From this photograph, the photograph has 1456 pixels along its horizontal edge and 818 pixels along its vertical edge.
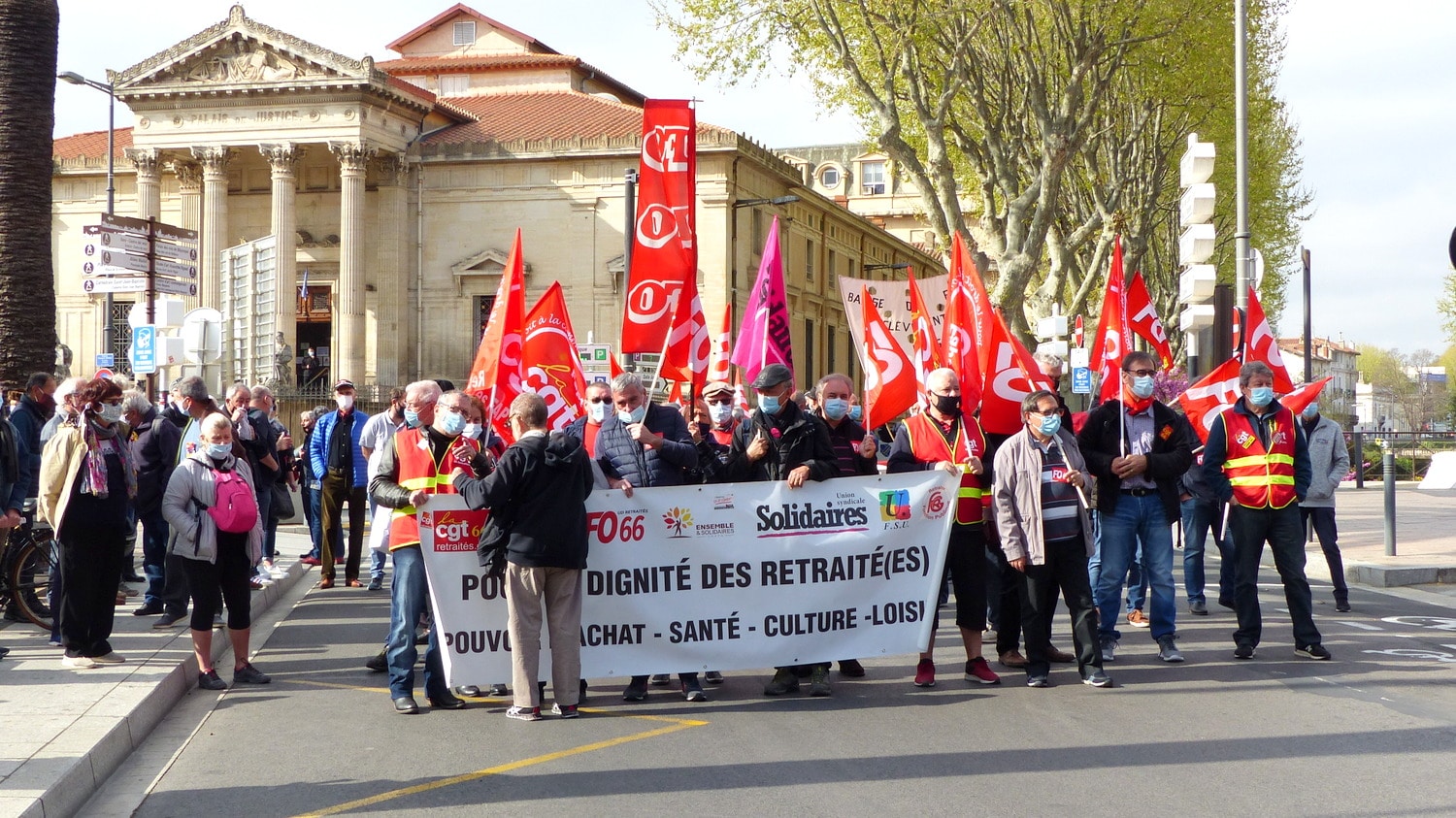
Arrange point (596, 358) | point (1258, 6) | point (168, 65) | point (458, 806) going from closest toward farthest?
point (458, 806) → point (596, 358) → point (1258, 6) → point (168, 65)

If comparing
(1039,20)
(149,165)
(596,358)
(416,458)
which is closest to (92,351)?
(149,165)

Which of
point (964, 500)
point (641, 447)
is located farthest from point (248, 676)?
point (964, 500)

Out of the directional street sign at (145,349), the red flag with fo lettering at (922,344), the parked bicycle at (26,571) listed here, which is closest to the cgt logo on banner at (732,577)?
the red flag with fo lettering at (922,344)

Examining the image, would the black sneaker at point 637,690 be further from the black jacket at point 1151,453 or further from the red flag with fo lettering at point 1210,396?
the red flag with fo lettering at point 1210,396

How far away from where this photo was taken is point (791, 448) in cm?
894

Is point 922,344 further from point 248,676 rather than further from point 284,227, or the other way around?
point 284,227

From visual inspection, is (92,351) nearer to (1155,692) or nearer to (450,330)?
(450,330)

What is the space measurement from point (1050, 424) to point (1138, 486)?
133cm

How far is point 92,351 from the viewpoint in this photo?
56750mm

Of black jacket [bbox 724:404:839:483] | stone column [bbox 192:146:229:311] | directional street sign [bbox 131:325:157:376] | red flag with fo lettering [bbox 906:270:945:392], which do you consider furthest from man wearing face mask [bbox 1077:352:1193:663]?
stone column [bbox 192:146:229:311]

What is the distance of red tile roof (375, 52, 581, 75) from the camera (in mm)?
60719

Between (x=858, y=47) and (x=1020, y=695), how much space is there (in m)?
21.6

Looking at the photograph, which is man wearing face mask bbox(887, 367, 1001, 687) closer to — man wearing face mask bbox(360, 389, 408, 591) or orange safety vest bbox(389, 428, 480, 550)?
orange safety vest bbox(389, 428, 480, 550)

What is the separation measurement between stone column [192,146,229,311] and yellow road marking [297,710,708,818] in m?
47.2
